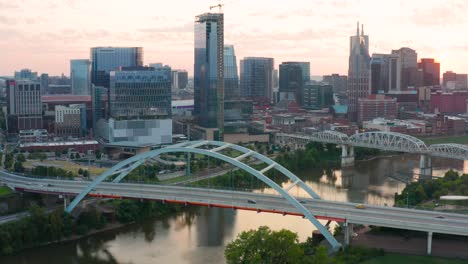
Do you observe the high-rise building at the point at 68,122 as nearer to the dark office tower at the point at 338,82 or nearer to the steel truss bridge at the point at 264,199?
the steel truss bridge at the point at 264,199

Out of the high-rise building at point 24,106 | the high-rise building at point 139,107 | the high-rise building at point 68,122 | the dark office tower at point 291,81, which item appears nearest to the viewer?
the high-rise building at point 139,107

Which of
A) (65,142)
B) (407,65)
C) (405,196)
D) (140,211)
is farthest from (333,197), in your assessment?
(407,65)

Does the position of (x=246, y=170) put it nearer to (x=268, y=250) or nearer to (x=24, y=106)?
(x=268, y=250)

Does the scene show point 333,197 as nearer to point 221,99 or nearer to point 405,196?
point 405,196

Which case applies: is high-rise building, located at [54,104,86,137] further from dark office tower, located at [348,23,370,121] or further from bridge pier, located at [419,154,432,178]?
dark office tower, located at [348,23,370,121]

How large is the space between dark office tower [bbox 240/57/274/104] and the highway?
151 feet

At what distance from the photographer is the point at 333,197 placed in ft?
81.5

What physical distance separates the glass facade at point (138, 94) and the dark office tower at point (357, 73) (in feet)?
81.8

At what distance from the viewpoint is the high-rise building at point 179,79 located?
89.6m

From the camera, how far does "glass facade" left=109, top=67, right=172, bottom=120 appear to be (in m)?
33.7

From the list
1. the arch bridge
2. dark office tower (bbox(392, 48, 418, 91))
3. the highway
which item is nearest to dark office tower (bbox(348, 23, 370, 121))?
dark office tower (bbox(392, 48, 418, 91))

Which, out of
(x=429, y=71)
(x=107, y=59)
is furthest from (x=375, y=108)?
(x=429, y=71)

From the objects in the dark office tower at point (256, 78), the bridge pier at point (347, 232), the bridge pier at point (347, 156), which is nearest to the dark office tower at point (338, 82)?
the dark office tower at point (256, 78)

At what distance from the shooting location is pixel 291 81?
223 feet
